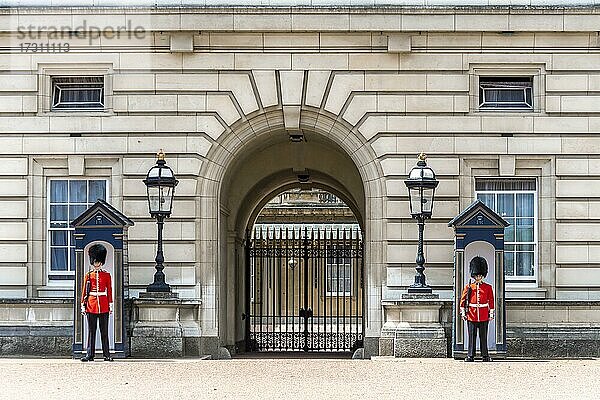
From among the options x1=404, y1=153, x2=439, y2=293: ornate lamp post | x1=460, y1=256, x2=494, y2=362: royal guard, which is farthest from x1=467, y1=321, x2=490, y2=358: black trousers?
x1=404, y1=153, x2=439, y2=293: ornate lamp post

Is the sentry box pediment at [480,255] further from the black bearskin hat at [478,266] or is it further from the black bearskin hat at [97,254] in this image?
the black bearskin hat at [97,254]

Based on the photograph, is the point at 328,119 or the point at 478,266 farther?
the point at 328,119

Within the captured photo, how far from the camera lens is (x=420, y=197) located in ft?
73.3

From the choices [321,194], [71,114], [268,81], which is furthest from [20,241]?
[321,194]

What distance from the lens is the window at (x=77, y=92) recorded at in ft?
77.9

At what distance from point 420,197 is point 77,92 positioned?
552cm

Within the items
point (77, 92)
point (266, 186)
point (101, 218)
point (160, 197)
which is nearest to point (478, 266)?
point (160, 197)

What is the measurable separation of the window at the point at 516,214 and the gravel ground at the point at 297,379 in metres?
2.25

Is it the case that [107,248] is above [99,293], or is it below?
above

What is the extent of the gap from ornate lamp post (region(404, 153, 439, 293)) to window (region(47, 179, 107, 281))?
15.8 ft

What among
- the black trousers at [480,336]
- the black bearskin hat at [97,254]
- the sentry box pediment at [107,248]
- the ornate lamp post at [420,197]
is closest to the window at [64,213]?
the sentry box pediment at [107,248]

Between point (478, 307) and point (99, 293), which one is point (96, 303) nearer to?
point (99, 293)

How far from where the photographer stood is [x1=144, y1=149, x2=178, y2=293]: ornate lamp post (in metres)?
22.3

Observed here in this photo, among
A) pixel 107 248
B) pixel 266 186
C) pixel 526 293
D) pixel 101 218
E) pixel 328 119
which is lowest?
pixel 526 293
